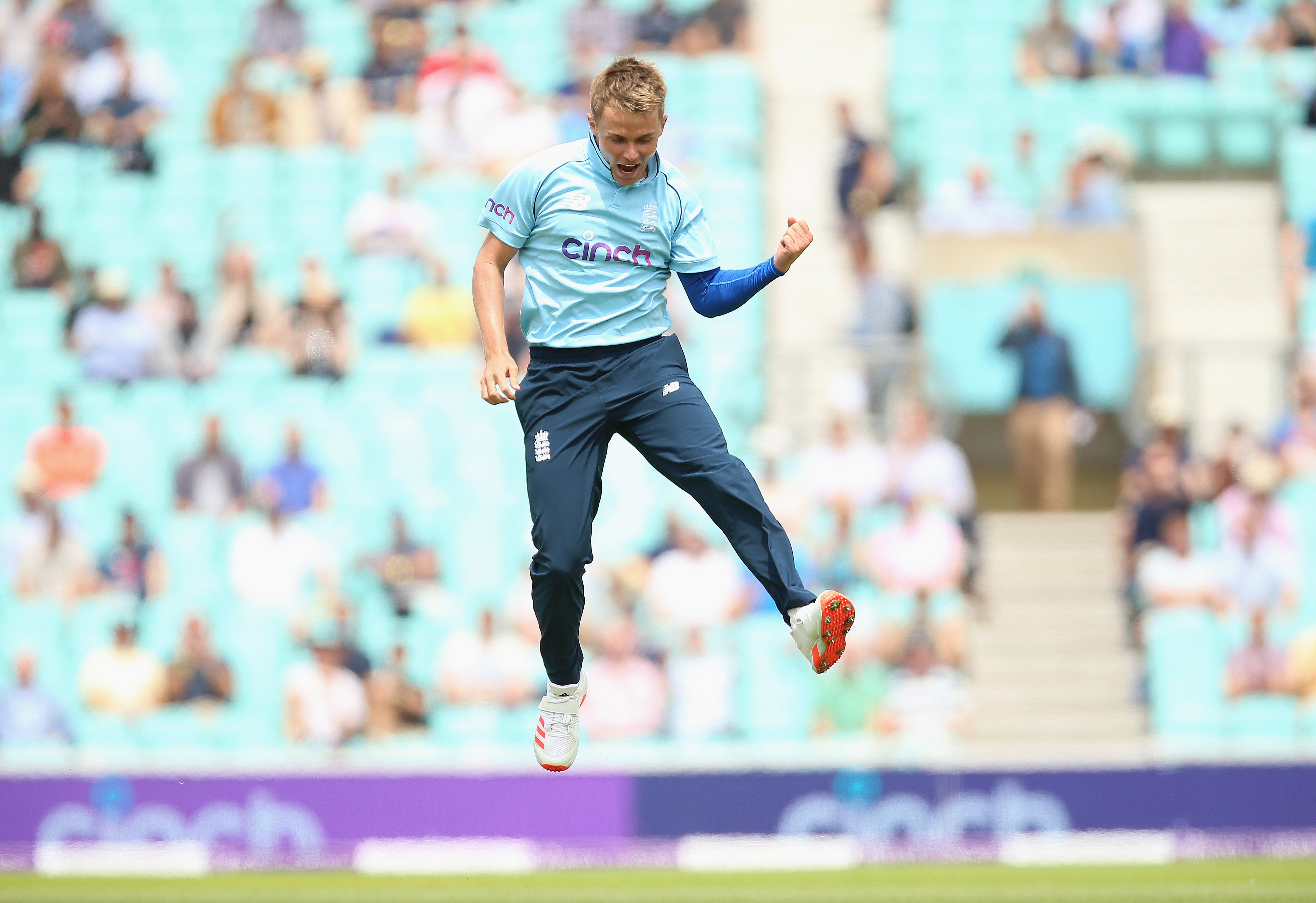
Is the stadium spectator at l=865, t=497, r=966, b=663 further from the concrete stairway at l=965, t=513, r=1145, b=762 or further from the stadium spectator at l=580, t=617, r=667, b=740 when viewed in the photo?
the stadium spectator at l=580, t=617, r=667, b=740

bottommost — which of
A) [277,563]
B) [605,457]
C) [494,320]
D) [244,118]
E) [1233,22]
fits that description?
[277,563]

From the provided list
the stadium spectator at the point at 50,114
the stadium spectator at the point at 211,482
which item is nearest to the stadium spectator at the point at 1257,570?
the stadium spectator at the point at 211,482

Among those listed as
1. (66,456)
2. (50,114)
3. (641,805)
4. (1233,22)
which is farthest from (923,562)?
(50,114)

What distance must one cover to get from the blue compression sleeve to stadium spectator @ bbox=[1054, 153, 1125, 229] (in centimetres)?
866

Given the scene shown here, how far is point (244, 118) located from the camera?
50.5 ft

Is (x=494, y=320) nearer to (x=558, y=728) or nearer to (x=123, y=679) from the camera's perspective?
(x=558, y=728)

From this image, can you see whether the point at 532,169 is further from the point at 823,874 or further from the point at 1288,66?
the point at 1288,66

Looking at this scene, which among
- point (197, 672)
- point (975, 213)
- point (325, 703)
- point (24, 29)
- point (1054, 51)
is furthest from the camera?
point (24, 29)

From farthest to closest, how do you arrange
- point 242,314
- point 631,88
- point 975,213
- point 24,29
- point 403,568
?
1. point 24,29
2. point 975,213
3. point 242,314
4. point 403,568
5. point 631,88

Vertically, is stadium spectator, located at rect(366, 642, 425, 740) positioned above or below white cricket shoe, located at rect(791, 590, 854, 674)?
below

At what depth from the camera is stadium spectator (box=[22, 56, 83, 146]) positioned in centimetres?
1586

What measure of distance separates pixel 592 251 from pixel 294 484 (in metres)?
7.22

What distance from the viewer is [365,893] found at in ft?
30.8

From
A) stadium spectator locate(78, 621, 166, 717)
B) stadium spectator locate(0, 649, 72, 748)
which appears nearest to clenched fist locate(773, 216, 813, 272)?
stadium spectator locate(78, 621, 166, 717)
